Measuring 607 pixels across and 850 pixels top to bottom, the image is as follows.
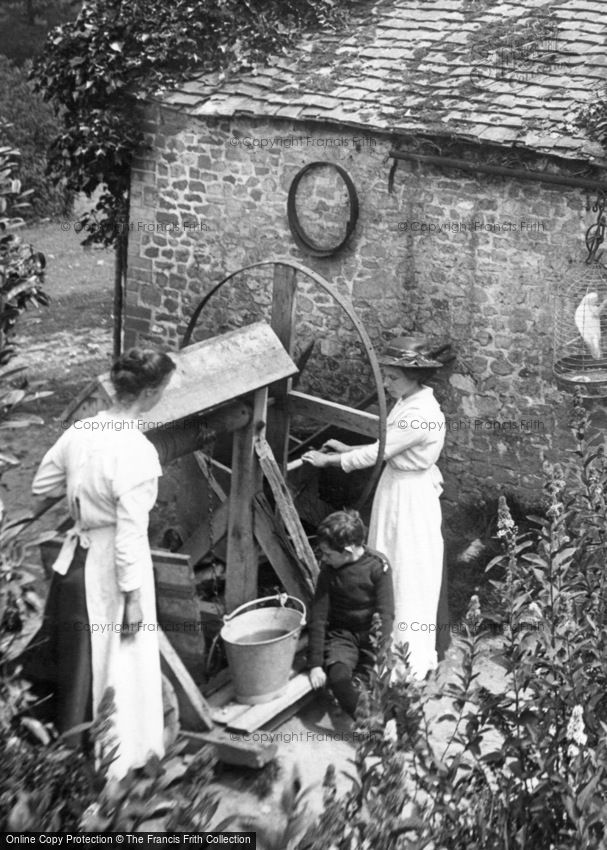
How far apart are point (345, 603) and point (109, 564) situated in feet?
4.90

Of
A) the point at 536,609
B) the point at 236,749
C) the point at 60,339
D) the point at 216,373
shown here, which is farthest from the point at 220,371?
the point at 60,339

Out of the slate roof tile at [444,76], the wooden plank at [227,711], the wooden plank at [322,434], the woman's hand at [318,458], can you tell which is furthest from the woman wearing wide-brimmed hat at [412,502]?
the slate roof tile at [444,76]

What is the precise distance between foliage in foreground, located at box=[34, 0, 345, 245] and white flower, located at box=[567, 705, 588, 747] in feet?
25.6

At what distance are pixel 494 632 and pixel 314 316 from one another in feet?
10.5

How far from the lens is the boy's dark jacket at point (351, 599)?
6.10 m

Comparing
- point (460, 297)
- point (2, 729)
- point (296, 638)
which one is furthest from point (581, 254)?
point (2, 729)

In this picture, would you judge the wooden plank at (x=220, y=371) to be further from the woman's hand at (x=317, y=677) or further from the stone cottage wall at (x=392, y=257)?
the stone cottage wall at (x=392, y=257)

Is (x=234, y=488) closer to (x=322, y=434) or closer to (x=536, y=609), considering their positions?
(x=322, y=434)

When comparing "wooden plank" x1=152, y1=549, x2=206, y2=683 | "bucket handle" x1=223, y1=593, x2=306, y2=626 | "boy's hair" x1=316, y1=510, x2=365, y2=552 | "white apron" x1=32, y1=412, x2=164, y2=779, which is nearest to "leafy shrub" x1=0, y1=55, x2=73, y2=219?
"bucket handle" x1=223, y1=593, x2=306, y2=626

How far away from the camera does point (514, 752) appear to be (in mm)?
3367

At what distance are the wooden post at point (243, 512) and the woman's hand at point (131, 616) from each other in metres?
1.45

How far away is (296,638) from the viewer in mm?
6090

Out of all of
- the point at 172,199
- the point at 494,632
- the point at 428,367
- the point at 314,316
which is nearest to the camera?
the point at 428,367

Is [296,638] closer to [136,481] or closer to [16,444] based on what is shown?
[136,481]
